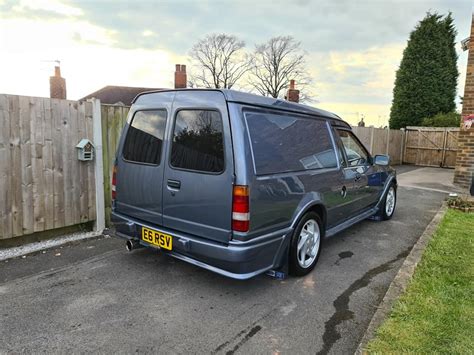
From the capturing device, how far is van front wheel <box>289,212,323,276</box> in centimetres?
324

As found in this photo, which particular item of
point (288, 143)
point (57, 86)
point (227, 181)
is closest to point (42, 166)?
point (227, 181)

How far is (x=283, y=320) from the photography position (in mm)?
2676

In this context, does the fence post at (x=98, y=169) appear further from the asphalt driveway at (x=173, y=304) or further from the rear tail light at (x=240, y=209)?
the rear tail light at (x=240, y=209)

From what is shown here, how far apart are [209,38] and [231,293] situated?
119ft

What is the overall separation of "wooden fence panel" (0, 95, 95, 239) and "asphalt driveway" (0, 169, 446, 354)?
51cm

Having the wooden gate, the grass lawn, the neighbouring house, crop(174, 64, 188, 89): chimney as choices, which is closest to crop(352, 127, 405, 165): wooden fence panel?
the wooden gate

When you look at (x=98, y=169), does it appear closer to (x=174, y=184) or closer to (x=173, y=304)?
(x=174, y=184)

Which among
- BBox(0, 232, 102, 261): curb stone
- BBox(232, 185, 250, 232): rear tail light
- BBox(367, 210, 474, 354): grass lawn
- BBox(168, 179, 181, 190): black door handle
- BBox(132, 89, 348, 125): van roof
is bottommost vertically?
BBox(0, 232, 102, 261): curb stone

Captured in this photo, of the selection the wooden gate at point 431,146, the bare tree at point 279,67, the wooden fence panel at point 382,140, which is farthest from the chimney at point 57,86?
the bare tree at point 279,67

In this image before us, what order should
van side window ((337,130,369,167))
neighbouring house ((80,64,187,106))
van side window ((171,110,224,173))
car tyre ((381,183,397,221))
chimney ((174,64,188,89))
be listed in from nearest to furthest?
van side window ((171,110,224,173)), van side window ((337,130,369,167)), car tyre ((381,183,397,221)), chimney ((174,64,188,89)), neighbouring house ((80,64,187,106))

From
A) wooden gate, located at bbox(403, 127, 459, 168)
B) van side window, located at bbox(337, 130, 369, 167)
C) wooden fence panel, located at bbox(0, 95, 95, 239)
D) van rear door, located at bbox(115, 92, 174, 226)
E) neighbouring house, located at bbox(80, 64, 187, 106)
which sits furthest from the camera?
neighbouring house, located at bbox(80, 64, 187, 106)

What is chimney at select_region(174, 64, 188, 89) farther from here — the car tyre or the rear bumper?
the rear bumper

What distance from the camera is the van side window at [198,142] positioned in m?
2.76

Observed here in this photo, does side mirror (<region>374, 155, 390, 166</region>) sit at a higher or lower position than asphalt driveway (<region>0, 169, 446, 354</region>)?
higher
